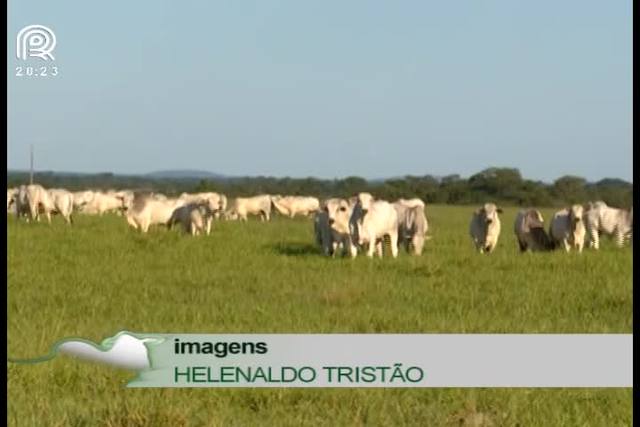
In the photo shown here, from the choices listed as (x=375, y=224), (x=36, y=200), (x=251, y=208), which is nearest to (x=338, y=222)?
(x=375, y=224)

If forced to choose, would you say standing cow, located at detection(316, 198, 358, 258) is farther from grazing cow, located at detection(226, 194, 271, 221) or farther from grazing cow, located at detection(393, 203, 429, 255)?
grazing cow, located at detection(226, 194, 271, 221)

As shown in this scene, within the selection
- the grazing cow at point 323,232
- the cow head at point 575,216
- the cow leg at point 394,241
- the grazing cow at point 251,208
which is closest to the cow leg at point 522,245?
the cow head at point 575,216

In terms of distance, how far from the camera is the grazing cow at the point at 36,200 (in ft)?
20.9

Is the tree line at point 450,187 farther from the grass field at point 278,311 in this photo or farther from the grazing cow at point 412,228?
the grazing cow at point 412,228

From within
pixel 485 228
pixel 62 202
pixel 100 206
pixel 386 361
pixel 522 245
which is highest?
pixel 62 202

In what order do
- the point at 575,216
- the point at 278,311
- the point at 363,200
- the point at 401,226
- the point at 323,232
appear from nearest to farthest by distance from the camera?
the point at 278,311 → the point at 363,200 → the point at 323,232 → the point at 401,226 → the point at 575,216

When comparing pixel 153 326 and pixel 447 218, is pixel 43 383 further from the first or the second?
pixel 447 218

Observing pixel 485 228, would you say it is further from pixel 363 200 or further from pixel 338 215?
pixel 363 200

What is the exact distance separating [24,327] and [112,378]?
0.73m

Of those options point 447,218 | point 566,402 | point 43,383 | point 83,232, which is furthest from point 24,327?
point 447,218

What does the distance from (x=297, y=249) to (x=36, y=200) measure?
3113 mm

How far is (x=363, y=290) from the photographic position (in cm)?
662

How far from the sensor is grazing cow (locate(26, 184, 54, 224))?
6380 millimetres

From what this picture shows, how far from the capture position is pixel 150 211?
55.9 ft
